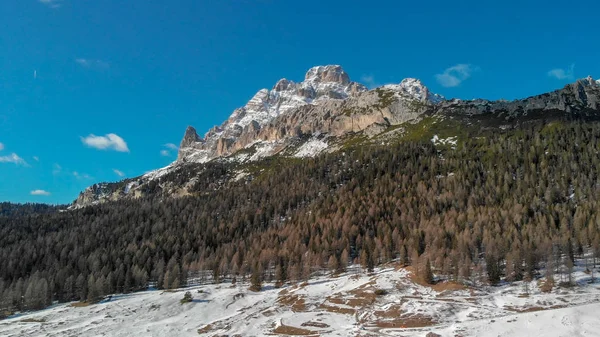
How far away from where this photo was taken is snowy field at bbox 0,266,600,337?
63.2 metres

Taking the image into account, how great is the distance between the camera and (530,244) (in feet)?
343

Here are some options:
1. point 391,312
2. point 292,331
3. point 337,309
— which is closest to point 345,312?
point 337,309

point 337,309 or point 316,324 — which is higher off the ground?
point 337,309

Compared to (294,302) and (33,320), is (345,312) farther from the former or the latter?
(33,320)

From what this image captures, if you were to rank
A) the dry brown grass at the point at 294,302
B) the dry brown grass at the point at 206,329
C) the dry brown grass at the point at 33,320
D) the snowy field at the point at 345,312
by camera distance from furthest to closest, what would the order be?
the dry brown grass at the point at 33,320 → the dry brown grass at the point at 294,302 → the dry brown grass at the point at 206,329 → the snowy field at the point at 345,312

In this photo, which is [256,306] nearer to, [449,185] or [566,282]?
[566,282]

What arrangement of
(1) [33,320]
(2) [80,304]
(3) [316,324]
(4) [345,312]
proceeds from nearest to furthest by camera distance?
(3) [316,324], (4) [345,312], (1) [33,320], (2) [80,304]

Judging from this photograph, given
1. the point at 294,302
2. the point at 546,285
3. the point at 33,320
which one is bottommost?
the point at 294,302

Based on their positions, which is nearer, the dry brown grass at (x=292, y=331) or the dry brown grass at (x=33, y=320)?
the dry brown grass at (x=292, y=331)

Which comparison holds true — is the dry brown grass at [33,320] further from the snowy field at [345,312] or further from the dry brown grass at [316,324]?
the dry brown grass at [316,324]

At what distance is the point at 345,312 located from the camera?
81.4m

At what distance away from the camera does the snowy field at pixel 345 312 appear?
63156mm

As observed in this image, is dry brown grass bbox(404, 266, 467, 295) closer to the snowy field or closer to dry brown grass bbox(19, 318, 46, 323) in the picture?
the snowy field

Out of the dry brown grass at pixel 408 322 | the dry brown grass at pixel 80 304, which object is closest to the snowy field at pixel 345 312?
the dry brown grass at pixel 408 322
